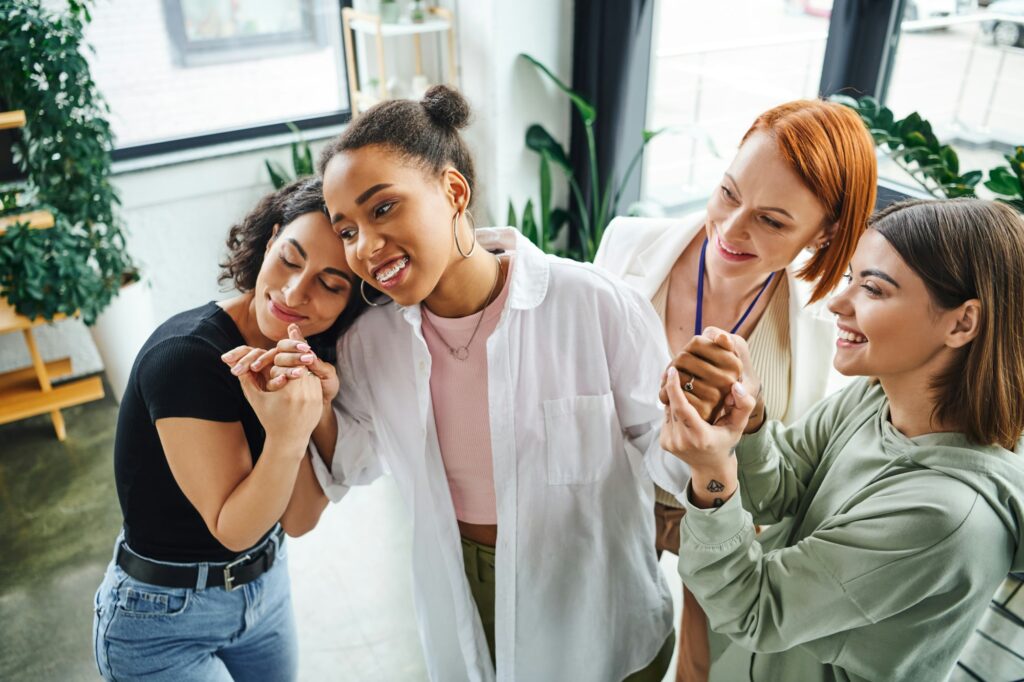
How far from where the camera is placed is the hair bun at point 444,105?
3.98 feet

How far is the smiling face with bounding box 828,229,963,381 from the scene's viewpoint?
104 centimetres

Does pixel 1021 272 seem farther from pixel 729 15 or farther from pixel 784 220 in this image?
pixel 729 15

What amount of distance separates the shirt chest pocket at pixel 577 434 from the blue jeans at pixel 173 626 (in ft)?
1.89

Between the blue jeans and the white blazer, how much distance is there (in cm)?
95

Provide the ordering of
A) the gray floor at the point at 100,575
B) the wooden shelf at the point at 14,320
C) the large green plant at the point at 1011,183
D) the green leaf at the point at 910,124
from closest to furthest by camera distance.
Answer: the large green plant at the point at 1011,183 < the green leaf at the point at 910,124 < the gray floor at the point at 100,575 < the wooden shelf at the point at 14,320

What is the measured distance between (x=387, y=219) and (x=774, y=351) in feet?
3.16

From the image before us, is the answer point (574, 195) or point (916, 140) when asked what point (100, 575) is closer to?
point (574, 195)

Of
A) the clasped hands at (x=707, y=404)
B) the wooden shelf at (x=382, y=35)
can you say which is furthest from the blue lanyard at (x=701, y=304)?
the wooden shelf at (x=382, y=35)

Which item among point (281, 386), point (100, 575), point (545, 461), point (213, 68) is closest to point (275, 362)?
point (281, 386)

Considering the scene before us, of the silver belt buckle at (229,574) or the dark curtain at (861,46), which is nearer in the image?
the silver belt buckle at (229,574)

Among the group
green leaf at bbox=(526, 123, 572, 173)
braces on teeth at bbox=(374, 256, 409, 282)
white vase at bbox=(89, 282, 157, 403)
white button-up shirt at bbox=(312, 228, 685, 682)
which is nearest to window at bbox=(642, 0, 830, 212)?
green leaf at bbox=(526, 123, 572, 173)

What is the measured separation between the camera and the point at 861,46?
252 centimetres

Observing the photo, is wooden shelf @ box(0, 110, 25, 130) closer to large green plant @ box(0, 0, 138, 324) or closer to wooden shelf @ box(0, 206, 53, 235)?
large green plant @ box(0, 0, 138, 324)

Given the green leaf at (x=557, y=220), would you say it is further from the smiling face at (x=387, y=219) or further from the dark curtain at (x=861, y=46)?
the smiling face at (x=387, y=219)
